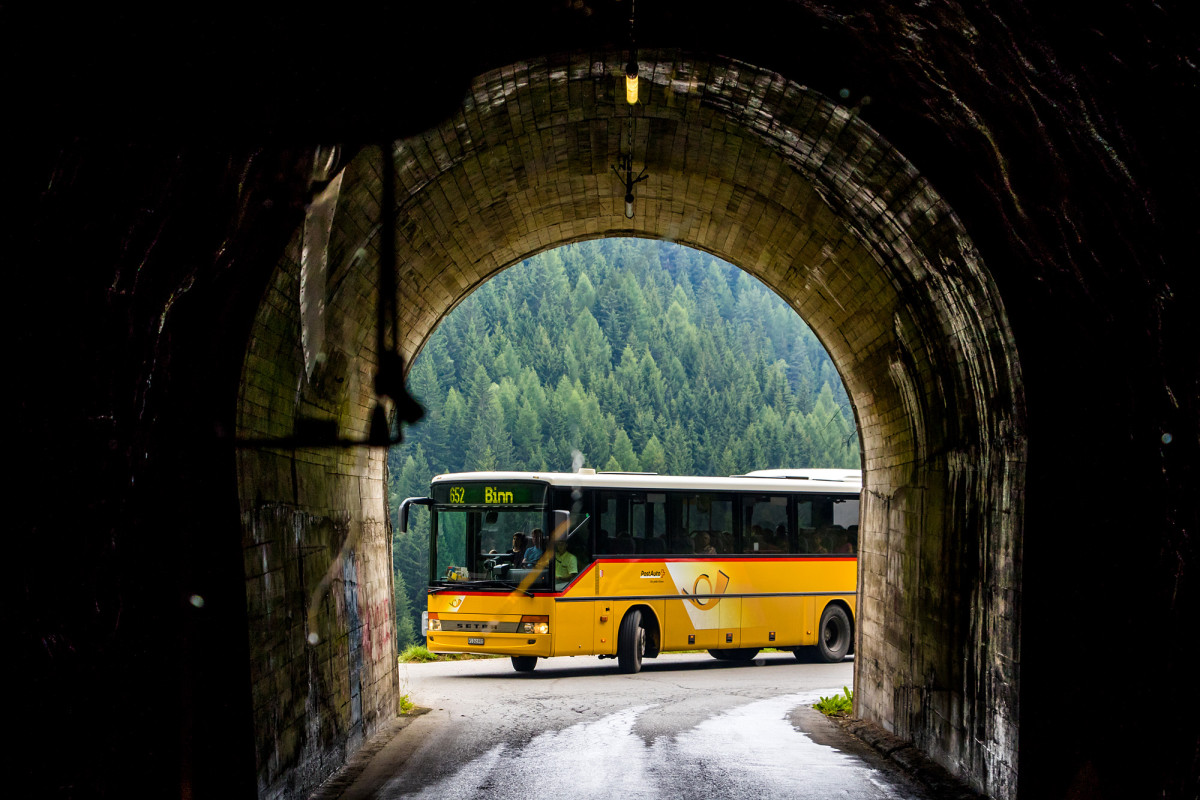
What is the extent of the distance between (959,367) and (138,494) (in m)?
6.09

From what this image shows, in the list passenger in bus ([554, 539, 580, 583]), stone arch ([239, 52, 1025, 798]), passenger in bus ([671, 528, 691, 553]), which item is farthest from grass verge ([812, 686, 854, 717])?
passenger in bus ([671, 528, 691, 553])

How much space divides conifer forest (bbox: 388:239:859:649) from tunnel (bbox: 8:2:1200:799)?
6239 centimetres

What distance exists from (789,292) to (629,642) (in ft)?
22.3

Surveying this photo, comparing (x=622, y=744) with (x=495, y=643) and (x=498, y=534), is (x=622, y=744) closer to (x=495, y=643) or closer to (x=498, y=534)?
(x=495, y=643)

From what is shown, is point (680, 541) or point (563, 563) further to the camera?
point (680, 541)

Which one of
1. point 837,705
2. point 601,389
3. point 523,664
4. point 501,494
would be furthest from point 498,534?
point 601,389

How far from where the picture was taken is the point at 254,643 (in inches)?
284

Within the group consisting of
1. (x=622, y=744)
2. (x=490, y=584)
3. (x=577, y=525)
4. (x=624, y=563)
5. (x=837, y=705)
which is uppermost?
(x=577, y=525)

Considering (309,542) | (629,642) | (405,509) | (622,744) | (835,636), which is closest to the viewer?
(309,542)

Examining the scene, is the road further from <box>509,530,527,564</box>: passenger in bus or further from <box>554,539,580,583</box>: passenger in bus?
<box>509,530,527,564</box>: passenger in bus

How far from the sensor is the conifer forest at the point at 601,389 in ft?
344

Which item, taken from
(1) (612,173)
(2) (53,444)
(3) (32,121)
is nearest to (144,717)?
(2) (53,444)

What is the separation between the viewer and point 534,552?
16906 mm

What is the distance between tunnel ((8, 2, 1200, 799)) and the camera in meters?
5.50
